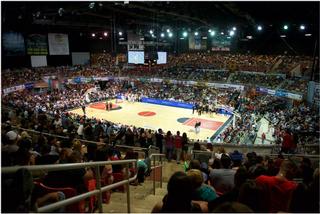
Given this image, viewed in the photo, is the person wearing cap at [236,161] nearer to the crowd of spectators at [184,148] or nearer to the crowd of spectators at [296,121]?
the crowd of spectators at [184,148]

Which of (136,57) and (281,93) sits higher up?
(136,57)

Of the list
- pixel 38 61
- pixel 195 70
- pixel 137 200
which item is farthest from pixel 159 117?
pixel 137 200

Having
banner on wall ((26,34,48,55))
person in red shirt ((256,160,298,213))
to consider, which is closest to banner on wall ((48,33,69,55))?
banner on wall ((26,34,48,55))

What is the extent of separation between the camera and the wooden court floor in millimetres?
25281

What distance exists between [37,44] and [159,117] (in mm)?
21959

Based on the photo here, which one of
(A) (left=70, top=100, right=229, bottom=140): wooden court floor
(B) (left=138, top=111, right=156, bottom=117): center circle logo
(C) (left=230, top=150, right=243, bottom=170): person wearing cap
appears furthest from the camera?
(B) (left=138, top=111, right=156, bottom=117): center circle logo

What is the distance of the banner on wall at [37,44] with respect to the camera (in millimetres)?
39438

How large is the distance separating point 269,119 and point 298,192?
867 inches

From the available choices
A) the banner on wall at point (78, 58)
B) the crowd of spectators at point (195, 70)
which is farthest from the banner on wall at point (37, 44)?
the banner on wall at point (78, 58)

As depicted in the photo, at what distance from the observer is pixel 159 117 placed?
2914 cm

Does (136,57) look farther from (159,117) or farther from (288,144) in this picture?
(288,144)

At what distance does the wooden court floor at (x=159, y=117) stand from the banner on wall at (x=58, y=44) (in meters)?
13.0

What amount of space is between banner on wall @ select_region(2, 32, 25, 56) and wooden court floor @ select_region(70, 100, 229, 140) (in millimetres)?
12624

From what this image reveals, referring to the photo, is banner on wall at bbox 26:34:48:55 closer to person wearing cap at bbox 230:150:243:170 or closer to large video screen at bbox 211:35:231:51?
large video screen at bbox 211:35:231:51
